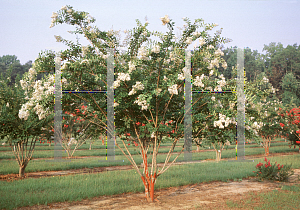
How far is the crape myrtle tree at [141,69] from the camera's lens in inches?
260

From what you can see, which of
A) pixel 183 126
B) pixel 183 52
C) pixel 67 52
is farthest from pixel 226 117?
pixel 67 52

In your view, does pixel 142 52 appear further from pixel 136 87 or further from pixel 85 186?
pixel 85 186

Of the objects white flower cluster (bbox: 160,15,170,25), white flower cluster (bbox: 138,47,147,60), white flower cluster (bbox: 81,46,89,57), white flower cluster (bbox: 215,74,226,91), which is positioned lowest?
white flower cluster (bbox: 215,74,226,91)

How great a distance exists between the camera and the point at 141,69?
7363 millimetres

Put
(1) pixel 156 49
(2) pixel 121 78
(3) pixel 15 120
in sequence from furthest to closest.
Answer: (3) pixel 15 120, (1) pixel 156 49, (2) pixel 121 78

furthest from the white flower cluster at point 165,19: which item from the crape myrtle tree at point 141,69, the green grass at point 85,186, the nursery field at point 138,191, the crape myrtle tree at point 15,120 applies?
the crape myrtle tree at point 15,120

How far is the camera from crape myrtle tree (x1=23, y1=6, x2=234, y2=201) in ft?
21.7

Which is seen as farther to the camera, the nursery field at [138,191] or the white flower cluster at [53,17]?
the nursery field at [138,191]

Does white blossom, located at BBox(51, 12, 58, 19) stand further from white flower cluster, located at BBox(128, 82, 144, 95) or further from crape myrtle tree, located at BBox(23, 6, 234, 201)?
white flower cluster, located at BBox(128, 82, 144, 95)

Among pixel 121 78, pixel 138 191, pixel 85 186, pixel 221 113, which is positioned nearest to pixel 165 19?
pixel 121 78

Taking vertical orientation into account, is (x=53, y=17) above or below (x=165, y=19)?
above

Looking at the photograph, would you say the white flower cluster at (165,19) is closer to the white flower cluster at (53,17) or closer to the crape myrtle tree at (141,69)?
the crape myrtle tree at (141,69)

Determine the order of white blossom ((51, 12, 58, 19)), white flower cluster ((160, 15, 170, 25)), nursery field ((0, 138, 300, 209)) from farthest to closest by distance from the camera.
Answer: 1. nursery field ((0, 138, 300, 209))
2. white blossom ((51, 12, 58, 19))
3. white flower cluster ((160, 15, 170, 25))

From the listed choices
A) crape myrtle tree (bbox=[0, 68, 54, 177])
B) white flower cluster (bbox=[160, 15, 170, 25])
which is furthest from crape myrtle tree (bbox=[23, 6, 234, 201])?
crape myrtle tree (bbox=[0, 68, 54, 177])
